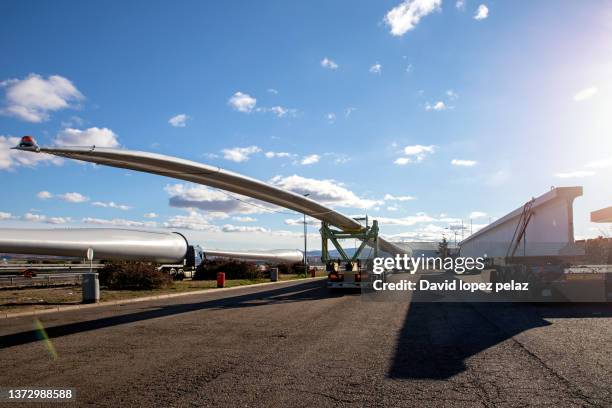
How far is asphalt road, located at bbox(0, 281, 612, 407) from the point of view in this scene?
6.48 metres

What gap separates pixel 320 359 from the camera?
28.9ft

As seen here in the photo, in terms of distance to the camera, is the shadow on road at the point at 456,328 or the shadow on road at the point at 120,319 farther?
the shadow on road at the point at 120,319

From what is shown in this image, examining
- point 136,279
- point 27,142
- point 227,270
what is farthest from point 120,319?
point 227,270

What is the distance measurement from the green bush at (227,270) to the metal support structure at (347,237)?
1773 cm

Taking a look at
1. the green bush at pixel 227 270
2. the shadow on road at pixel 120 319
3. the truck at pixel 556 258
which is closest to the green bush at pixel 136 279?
the shadow on road at pixel 120 319

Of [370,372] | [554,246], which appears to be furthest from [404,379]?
[554,246]

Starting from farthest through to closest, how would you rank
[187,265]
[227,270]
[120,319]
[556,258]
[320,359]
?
[187,265] → [227,270] → [556,258] → [120,319] → [320,359]

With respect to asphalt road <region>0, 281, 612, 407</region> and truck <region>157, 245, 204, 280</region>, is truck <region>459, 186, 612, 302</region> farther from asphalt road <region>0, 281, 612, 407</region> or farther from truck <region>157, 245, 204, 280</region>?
truck <region>157, 245, 204, 280</region>

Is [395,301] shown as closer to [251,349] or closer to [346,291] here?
[346,291]

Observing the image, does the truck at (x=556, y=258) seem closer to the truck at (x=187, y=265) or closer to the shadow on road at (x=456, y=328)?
the shadow on road at (x=456, y=328)

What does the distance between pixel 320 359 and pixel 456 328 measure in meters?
5.34

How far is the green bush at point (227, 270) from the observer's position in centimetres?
4644

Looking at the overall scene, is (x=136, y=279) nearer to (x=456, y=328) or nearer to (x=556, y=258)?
(x=456, y=328)

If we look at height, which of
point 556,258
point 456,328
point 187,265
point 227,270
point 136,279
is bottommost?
point 227,270
